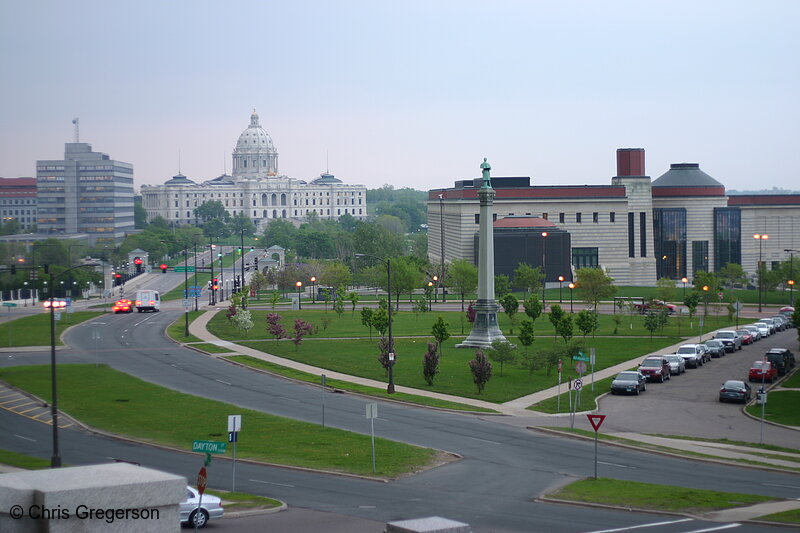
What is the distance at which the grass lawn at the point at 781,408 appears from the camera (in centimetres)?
3909

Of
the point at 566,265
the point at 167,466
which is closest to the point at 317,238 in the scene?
the point at 566,265

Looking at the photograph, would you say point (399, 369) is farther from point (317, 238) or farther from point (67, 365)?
point (317, 238)

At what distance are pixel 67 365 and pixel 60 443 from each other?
69.3 ft

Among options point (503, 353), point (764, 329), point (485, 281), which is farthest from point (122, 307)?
point (764, 329)

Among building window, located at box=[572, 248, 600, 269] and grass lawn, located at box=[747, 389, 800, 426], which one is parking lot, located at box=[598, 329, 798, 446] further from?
building window, located at box=[572, 248, 600, 269]

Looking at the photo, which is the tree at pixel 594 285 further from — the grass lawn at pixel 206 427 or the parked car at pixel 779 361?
the grass lawn at pixel 206 427

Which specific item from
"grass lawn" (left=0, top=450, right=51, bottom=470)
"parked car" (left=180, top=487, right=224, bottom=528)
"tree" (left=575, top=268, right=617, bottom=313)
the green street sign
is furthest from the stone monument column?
"parked car" (left=180, top=487, right=224, bottom=528)

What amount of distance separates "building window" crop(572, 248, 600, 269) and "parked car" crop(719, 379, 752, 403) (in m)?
82.7

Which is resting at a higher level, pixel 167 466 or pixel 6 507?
pixel 6 507

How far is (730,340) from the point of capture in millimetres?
61969

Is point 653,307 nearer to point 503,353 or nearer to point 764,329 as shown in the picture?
point 764,329

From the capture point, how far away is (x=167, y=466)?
92.4ft

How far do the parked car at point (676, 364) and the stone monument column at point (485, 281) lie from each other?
10464 millimetres

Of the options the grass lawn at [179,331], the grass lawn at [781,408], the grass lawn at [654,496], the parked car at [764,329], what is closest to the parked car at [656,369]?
the grass lawn at [781,408]
